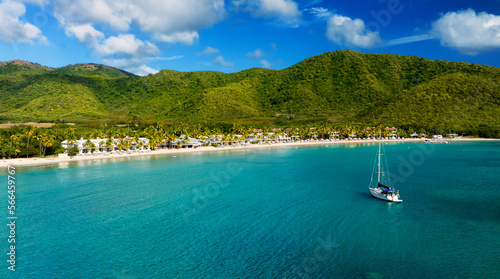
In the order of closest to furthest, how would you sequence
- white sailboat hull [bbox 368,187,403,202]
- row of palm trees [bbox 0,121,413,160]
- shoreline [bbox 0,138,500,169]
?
1. white sailboat hull [bbox 368,187,403,202]
2. shoreline [bbox 0,138,500,169]
3. row of palm trees [bbox 0,121,413,160]

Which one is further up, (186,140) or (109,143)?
(186,140)

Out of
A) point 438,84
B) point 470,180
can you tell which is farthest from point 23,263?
point 438,84

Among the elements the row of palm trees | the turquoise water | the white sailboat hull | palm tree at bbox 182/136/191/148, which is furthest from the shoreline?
the white sailboat hull

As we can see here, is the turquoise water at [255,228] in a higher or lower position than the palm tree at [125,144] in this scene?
lower

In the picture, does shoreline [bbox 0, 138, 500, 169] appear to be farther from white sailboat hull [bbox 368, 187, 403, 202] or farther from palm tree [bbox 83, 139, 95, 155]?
white sailboat hull [bbox 368, 187, 403, 202]

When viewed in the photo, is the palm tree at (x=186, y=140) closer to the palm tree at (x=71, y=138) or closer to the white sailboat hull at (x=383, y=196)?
the palm tree at (x=71, y=138)

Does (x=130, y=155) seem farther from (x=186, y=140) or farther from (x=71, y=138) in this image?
(x=186, y=140)

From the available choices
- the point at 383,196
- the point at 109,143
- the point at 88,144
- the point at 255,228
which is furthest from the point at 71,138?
the point at 383,196

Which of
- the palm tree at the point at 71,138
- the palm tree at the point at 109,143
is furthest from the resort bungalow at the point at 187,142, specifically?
the palm tree at the point at 71,138
